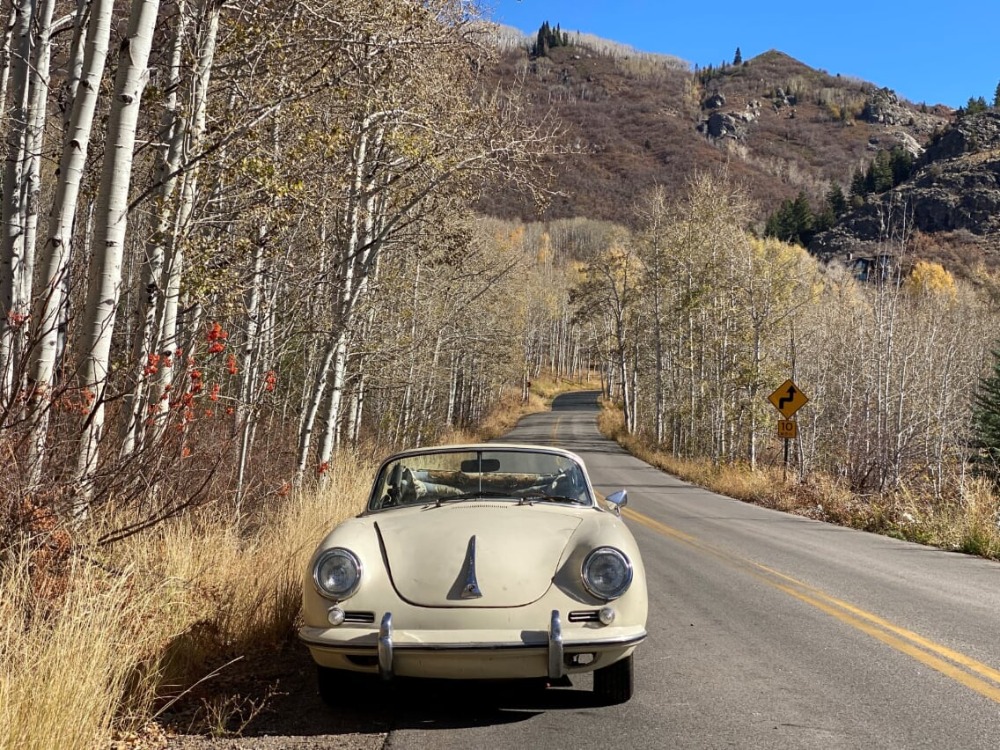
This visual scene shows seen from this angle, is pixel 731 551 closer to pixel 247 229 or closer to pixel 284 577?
pixel 284 577

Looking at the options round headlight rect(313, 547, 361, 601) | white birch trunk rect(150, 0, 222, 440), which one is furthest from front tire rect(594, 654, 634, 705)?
white birch trunk rect(150, 0, 222, 440)

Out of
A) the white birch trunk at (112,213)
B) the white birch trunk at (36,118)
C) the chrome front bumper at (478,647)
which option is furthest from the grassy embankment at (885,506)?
the white birch trunk at (36,118)

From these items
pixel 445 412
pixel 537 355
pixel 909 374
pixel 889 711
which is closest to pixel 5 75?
pixel 889 711

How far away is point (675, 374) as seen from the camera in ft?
140

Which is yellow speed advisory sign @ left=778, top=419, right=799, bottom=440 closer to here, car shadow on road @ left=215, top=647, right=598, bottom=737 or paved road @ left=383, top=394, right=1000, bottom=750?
paved road @ left=383, top=394, right=1000, bottom=750

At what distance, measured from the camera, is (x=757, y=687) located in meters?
4.65

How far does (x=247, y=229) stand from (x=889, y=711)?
941 centimetres

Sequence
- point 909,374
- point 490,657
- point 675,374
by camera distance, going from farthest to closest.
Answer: point 675,374
point 909,374
point 490,657

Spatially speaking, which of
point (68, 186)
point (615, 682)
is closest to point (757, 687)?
point (615, 682)

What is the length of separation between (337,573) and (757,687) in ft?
8.04

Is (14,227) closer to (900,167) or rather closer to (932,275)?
(932,275)

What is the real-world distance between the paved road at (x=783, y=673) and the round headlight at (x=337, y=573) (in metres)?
0.72

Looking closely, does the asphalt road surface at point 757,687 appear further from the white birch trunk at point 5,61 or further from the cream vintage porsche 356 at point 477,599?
the white birch trunk at point 5,61

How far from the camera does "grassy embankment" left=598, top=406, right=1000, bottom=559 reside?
11664 mm
